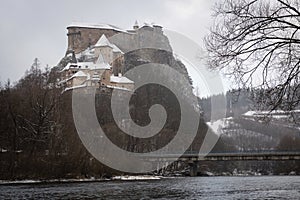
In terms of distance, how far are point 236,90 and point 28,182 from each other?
40322 mm

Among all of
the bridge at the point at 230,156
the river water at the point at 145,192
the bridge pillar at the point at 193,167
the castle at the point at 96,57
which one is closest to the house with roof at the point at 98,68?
the castle at the point at 96,57

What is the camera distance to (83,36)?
152m

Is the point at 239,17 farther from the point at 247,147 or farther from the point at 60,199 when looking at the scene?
the point at 247,147

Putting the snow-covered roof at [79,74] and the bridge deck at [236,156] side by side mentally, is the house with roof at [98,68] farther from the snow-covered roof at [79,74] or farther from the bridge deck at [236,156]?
the bridge deck at [236,156]

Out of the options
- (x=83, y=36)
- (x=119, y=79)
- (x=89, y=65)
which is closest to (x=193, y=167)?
(x=119, y=79)

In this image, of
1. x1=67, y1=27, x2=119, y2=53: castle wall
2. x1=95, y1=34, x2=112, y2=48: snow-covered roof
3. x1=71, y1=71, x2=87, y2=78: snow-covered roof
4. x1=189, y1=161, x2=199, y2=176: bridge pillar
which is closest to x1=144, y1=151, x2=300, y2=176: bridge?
x1=189, y1=161, x2=199, y2=176: bridge pillar

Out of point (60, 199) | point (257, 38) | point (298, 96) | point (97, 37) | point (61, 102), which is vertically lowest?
point (60, 199)

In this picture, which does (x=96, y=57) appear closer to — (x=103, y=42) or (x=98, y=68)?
(x=103, y=42)

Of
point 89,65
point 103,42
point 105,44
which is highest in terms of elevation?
point 103,42

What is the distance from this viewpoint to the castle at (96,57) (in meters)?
126

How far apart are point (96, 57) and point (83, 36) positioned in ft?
43.5

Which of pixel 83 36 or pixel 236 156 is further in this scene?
pixel 83 36

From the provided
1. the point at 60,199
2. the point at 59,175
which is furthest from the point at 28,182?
the point at 60,199

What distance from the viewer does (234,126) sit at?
181m
